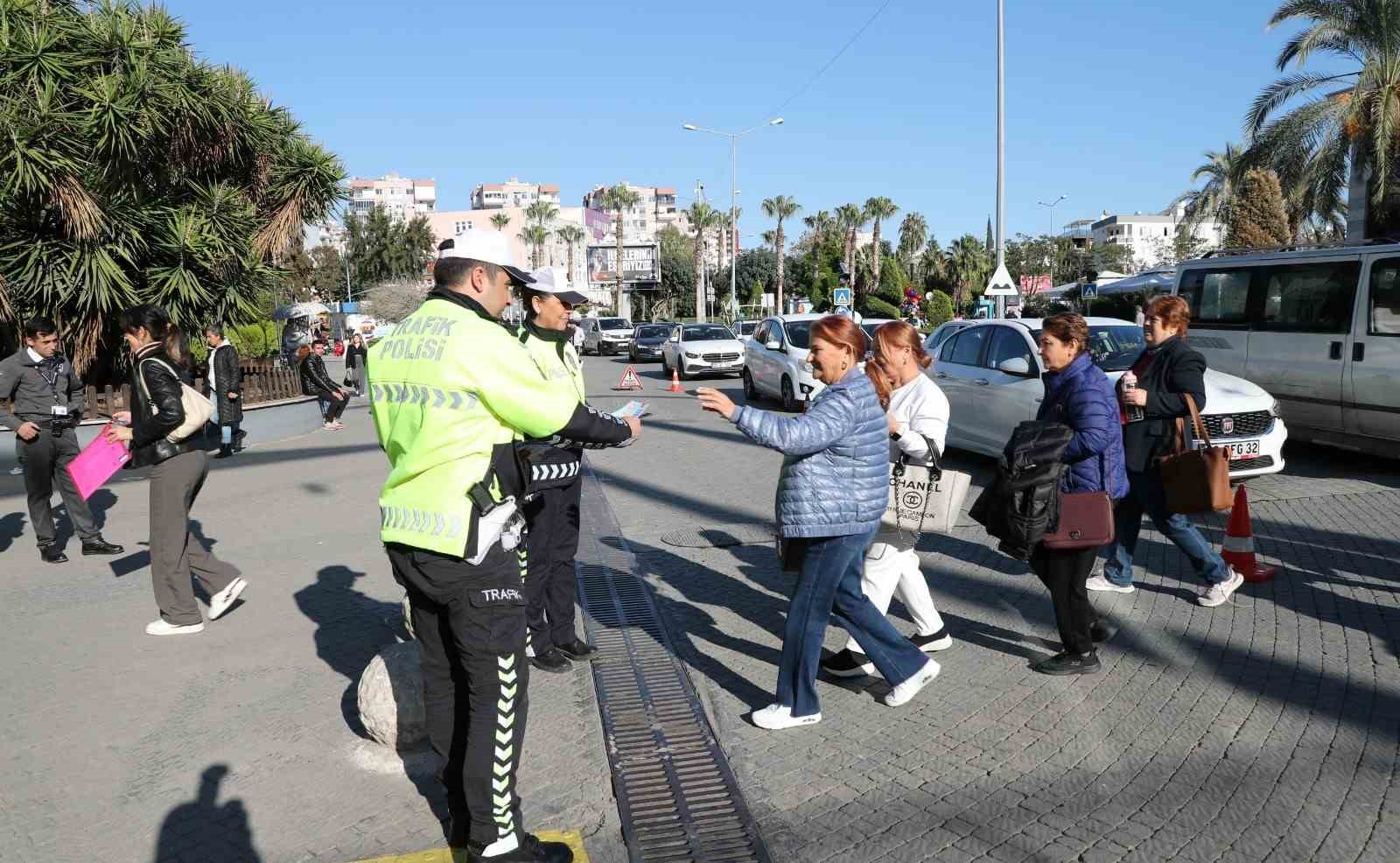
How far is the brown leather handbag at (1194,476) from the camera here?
5.68 metres

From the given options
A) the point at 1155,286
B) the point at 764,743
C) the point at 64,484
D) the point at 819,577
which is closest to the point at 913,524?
the point at 819,577

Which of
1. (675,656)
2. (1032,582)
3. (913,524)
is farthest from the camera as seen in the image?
(1032,582)

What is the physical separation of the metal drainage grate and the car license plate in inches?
224

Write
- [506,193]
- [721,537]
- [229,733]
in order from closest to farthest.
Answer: [229,733] < [721,537] < [506,193]

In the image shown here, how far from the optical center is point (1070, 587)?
4816mm

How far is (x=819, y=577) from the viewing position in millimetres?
4168

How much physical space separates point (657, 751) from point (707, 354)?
74.9 feet

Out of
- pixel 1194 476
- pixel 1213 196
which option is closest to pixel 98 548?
pixel 1194 476

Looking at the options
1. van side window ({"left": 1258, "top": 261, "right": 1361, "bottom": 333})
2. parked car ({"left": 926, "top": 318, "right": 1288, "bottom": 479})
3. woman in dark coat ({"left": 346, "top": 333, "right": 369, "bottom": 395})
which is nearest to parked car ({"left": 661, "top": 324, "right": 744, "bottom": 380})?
woman in dark coat ({"left": 346, "top": 333, "right": 369, "bottom": 395})

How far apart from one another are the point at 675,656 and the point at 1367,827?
10.0 feet

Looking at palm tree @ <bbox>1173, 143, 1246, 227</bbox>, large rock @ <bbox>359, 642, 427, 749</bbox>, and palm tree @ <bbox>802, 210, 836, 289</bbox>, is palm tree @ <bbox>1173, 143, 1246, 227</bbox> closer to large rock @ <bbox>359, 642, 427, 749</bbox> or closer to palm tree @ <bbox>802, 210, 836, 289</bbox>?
palm tree @ <bbox>802, 210, 836, 289</bbox>

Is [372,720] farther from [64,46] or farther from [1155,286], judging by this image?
[1155,286]

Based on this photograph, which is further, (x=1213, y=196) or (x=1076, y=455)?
(x=1213, y=196)

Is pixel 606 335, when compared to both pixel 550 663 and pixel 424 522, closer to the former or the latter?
A: pixel 550 663
